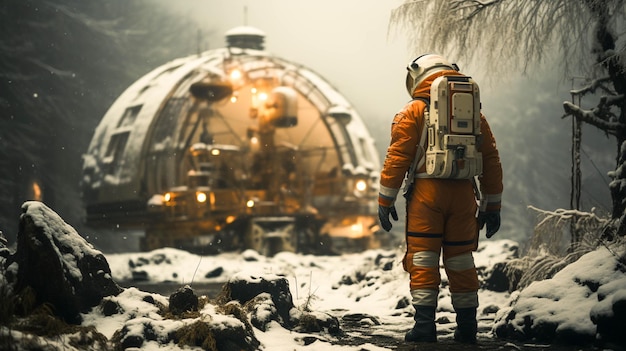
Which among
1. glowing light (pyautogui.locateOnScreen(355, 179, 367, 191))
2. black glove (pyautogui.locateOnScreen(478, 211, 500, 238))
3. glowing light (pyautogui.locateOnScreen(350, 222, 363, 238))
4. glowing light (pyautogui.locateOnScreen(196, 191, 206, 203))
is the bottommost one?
glowing light (pyautogui.locateOnScreen(350, 222, 363, 238))

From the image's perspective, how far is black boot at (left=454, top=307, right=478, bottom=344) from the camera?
6148mm

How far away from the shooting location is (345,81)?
103 ft

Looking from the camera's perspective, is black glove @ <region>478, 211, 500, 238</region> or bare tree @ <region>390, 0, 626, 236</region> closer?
black glove @ <region>478, 211, 500, 238</region>

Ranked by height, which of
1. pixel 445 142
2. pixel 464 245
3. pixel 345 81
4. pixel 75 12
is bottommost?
pixel 464 245

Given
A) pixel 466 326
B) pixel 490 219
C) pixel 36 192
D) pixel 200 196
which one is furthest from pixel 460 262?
pixel 36 192

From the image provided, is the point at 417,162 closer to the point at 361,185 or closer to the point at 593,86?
the point at 593,86

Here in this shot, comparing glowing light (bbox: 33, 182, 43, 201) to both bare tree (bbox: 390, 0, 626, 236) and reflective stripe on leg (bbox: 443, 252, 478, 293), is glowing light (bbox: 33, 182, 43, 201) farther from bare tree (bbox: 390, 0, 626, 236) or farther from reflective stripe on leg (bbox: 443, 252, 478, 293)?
reflective stripe on leg (bbox: 443, 252, 478, 293)

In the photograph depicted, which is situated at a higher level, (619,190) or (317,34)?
(317,34)

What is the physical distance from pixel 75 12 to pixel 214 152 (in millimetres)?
11181

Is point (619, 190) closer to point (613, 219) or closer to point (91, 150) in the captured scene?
A: point (613, 219)

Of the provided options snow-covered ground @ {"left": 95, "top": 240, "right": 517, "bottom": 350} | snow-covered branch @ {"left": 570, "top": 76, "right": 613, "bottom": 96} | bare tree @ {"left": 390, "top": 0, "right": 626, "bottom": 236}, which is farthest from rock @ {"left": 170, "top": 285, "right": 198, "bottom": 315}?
snow-covered branch @ {"left": 570, "top": 76, "right": 613, "bottom": 96}

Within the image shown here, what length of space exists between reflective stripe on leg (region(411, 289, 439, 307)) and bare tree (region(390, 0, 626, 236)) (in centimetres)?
225

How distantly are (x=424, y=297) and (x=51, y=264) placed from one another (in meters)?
2.49

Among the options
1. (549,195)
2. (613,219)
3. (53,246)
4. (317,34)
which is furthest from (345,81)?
(53,246)
